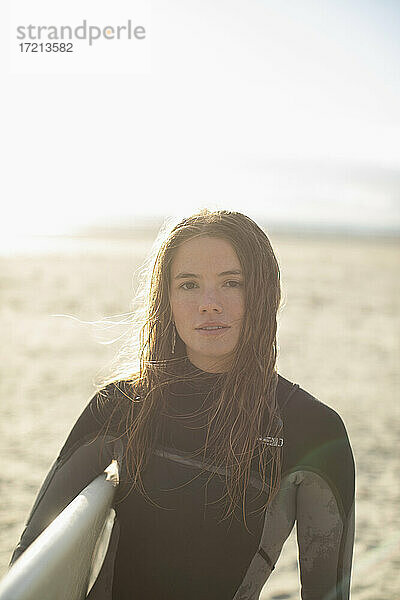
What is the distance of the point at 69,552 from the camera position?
1683mm

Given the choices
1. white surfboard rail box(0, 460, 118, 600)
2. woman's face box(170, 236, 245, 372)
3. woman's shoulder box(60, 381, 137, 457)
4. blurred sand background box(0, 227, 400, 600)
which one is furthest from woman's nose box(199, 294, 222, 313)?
blurred sand background box(0, 227, 400, 600)

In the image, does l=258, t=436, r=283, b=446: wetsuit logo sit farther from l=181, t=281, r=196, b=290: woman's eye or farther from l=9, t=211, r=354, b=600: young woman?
l=181, t=281, r=196, b=290: woman's eye

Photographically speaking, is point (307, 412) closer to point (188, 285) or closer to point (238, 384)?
point (238, 384)

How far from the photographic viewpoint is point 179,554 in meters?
1.75

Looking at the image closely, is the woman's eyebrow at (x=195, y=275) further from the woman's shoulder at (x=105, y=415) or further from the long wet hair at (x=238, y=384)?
the woman's shoulder at (x=105, y=415)

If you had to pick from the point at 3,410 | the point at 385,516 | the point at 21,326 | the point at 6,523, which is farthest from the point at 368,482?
the point at 21,326

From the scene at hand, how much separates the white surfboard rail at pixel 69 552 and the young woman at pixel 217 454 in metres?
0.05

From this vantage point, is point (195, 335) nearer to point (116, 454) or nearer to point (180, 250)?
point (180, 250)

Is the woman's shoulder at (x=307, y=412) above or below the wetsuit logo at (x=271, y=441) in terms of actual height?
above

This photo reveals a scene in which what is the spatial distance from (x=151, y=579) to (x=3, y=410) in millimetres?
4460

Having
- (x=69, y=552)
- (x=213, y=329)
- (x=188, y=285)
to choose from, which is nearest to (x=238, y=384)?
(x=213, y=329)

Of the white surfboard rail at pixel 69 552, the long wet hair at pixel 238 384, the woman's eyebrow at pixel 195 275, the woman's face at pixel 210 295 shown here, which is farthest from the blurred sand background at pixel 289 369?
the woman's eyebrow at pixel 195 275

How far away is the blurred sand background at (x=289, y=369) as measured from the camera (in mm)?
3822

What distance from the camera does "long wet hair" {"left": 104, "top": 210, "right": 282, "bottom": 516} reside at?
171cm
